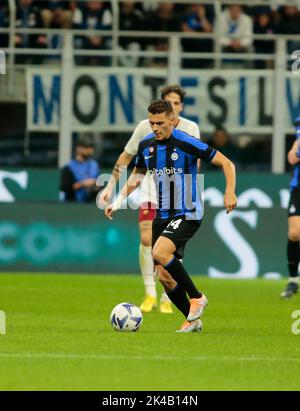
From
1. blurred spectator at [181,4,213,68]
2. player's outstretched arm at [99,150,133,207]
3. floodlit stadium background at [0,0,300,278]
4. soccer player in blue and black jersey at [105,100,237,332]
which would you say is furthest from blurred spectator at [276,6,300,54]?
soccer player in blue and black jersey at [105,100,237,332]

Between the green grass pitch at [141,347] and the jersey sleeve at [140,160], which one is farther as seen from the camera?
the jersey sleeve at [140,160]

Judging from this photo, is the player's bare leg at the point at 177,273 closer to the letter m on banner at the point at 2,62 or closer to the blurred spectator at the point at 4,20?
the letter m on banner at the point at 2,62

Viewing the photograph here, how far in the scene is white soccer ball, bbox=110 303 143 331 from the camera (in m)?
12.0

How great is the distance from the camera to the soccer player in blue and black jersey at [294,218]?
16703 mm

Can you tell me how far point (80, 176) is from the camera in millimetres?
20891

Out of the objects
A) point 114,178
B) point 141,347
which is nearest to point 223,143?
point 114,178

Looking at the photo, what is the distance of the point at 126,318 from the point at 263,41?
11445 millimetres

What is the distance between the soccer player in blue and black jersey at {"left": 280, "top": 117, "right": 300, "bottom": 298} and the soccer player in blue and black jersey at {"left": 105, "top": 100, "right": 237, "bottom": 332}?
15.3ft

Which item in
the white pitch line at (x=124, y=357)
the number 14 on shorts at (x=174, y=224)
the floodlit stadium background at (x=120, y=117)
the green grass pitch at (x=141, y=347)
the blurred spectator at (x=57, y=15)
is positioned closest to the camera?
the green grass pitch at (x=141, y=347)

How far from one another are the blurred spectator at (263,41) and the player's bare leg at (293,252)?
566 centimetres

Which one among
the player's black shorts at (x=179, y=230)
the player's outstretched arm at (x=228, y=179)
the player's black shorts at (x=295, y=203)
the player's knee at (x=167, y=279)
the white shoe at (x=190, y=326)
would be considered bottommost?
the white shoe at (x=190, y=326)

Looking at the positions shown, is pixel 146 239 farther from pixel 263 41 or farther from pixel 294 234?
pixel 263 41

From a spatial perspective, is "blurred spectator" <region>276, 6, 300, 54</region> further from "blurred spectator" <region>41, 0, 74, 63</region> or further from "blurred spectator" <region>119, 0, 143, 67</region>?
"blurred spectator" <region>41, 0, 74, 63</region>

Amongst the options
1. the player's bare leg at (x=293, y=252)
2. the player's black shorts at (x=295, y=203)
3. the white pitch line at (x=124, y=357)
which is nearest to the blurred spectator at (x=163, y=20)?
the player's black shorts at (x=295, y=203)
